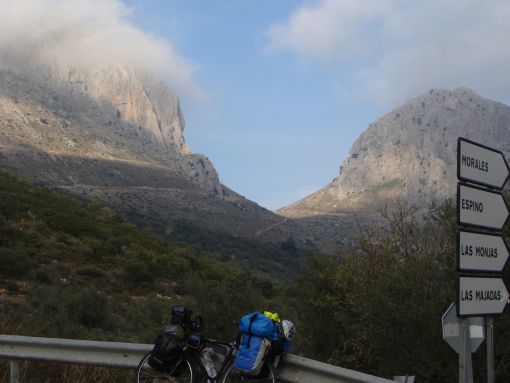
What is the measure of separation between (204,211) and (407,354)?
105 meters

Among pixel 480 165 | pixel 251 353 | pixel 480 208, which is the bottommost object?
pixel 251 353

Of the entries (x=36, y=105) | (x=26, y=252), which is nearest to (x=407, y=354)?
(x=26, y=252)

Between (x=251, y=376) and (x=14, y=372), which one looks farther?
(x=14, y=372)

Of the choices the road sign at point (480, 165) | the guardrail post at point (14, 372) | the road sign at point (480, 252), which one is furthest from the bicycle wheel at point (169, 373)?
the road sign at point (480, 165)

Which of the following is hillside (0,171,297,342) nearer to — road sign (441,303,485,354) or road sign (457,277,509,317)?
road sign (441,303,485,354)

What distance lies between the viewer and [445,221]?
1466 centimetres

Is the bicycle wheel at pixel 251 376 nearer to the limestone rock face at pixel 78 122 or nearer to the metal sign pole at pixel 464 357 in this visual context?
the metal sign pole at pixel 464 357

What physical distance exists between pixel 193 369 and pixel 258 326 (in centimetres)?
98

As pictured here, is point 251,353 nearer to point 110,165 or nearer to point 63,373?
point 63,373

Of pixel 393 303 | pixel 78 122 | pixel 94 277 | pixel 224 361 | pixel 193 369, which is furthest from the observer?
pixel 78 122

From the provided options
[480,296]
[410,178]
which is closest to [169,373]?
[480,296]

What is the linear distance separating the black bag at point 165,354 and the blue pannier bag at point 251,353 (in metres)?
0.77

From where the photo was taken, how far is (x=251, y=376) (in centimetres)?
567

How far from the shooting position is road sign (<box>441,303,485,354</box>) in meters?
4.71
